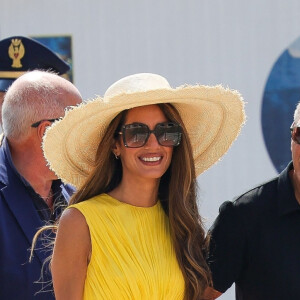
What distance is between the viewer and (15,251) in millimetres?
3053

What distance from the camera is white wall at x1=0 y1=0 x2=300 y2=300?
484cm

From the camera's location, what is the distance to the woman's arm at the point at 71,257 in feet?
8.71

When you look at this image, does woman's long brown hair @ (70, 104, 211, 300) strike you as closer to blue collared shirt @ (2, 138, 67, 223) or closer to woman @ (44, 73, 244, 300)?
woman @ (44, 73, 244, 300)

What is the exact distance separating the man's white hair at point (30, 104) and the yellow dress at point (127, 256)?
0.63 m

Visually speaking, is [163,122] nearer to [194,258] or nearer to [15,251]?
[194,258]

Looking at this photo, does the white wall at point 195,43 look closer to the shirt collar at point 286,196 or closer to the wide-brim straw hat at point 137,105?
the wide-brim straw hat at point 137,105

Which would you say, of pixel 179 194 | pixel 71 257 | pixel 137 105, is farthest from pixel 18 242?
pixel 137 105

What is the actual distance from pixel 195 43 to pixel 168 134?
2.18 metres

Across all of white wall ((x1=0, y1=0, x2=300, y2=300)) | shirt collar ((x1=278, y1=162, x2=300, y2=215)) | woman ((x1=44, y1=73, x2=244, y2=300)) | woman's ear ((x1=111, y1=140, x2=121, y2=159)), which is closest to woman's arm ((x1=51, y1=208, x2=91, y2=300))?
woman ((x1=44, y1=73, x2=244, y2=300))

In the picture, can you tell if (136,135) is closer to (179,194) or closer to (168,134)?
(168,134)

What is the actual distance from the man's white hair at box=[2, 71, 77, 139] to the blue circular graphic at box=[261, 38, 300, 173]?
178 centimetres

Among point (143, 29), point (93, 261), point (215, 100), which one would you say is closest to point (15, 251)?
point (93, 261)

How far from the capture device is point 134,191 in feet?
9.36

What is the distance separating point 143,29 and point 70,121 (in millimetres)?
2158
